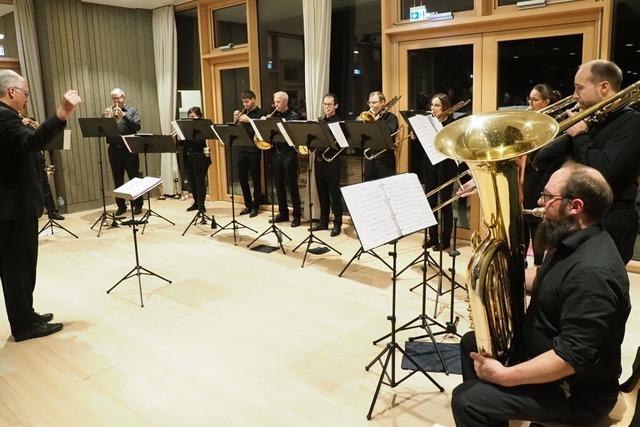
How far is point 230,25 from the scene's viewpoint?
7738 millimetres

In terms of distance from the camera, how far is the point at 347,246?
5.53 m

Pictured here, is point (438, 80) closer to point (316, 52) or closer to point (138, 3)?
point (316, 52)

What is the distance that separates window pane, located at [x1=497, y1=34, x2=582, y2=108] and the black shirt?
11.6 feet

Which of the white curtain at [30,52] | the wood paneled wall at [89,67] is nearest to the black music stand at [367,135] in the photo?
the wood paneled wall at [89,67]

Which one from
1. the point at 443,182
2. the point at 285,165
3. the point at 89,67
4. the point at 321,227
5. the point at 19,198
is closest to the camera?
the point at 19,198

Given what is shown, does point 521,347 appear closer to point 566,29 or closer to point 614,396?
point 614,396

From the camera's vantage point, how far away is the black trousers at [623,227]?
256 centimetres

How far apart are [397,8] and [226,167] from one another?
11.9ft

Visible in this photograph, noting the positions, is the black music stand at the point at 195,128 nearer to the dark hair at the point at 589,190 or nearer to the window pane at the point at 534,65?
the window pane at the point at 534,65

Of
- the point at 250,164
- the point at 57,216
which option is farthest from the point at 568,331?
the point at 57,216

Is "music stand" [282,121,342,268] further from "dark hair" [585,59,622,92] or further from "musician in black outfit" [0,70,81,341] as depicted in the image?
"dark hair" [585,59,622,92]

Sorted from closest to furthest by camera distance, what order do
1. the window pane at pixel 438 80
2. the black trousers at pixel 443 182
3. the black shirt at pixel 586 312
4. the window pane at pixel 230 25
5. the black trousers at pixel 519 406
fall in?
the black shirt at pixel 586 312
the black trousers at pixel 519 406
the black trousers at pixel 443 182
the window pane at pixel 438 80
the window pane at pixel 230 25

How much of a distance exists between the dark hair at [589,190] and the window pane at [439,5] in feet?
13.1

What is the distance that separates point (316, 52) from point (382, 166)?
68.0 inches
